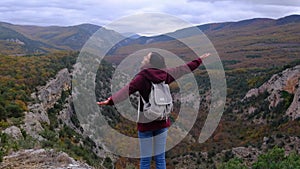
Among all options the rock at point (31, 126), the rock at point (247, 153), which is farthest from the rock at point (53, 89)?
the rock at point (247, 153)

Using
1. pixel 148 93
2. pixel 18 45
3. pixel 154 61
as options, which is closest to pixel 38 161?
pixel 148 93

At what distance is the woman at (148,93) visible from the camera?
4199 mm

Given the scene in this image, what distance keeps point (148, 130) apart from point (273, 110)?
90.7ft

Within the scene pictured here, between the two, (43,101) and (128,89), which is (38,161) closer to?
(128,89)

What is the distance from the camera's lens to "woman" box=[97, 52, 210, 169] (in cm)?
420

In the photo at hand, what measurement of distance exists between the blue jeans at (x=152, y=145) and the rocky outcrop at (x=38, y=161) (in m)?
1.51

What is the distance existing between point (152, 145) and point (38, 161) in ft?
7.25

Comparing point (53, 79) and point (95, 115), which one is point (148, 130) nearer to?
point (95, 115)

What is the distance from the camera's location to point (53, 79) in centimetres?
2289

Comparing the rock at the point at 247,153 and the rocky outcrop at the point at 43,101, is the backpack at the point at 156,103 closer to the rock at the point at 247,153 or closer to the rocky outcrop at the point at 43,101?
the rocky outcrop at the point at 43,101

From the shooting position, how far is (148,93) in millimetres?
4219

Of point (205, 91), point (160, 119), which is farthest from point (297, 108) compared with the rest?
point (160, 119)

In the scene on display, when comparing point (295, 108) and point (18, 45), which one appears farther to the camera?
point (18, 45)

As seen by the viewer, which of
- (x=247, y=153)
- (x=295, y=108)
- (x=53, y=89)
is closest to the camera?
(x=247, y=153)
